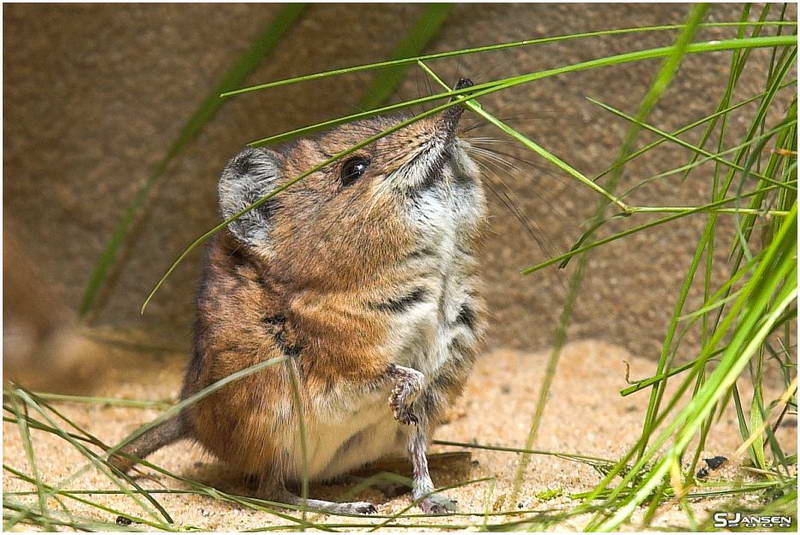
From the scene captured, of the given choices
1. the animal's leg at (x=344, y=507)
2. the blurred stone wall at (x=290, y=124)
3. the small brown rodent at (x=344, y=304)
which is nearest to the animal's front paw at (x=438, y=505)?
the small brown rodent at (x=344, y=304)

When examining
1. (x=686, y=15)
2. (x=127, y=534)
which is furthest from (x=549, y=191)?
(x=127, y=534)

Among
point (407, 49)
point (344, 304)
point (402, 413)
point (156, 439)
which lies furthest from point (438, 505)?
point (407, 49)

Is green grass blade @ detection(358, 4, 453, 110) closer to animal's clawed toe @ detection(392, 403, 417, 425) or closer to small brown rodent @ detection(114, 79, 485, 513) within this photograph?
small brown rodent @ detection(114, 79, 485, 513)

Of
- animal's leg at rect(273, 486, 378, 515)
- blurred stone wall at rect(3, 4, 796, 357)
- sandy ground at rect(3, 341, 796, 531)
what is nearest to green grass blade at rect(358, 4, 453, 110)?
blurred stone wall at rect(3, 4, 796, 357)

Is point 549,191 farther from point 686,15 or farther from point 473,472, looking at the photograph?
point 473,472

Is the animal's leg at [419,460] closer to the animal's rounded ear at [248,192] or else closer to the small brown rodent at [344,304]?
the small brown rodent at [344,304]

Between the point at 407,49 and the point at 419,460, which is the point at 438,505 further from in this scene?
the point at 407,49

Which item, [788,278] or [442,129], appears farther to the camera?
[442,129]
